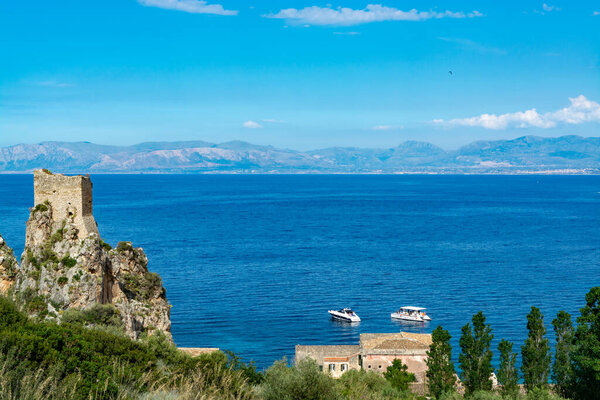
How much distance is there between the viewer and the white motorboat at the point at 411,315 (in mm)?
65625

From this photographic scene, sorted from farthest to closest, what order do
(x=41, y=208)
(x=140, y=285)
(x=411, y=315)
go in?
(x=411, y=315) → (x=140, y=285) → (x=41, y=208)

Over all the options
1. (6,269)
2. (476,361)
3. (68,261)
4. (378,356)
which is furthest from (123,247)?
(378,356)

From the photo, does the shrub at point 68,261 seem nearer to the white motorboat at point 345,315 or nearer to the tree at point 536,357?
the tree at point 536,357

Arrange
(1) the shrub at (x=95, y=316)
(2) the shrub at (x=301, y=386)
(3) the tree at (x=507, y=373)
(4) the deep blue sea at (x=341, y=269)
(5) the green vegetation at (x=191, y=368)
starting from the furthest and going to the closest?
(4) the deep blue sea at (x=341, y=269), (3) the tree at (x=507, y=373), (1) the shrub at (x=95, y=316), (2) the shrub at (x=301, y=386), (5) the green vegetation at (x=191, y=368)

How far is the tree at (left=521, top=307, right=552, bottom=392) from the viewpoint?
39375mm

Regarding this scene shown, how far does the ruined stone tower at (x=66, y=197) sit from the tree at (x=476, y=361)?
2488cm

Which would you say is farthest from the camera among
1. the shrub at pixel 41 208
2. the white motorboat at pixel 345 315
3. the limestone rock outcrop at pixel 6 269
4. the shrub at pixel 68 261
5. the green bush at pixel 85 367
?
the white motorboat at pixel 345 315

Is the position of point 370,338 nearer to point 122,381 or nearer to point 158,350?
point 158,350

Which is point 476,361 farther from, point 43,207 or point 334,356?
point 43,207

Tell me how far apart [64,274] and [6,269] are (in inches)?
146

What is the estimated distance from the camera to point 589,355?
3203cm

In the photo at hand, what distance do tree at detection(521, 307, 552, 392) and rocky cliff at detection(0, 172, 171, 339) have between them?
24.8 m

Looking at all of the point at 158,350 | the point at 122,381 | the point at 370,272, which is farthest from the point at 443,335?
the point at 370,272

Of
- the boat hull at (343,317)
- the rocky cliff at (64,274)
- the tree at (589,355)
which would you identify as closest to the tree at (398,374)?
the tree at (589,355)
